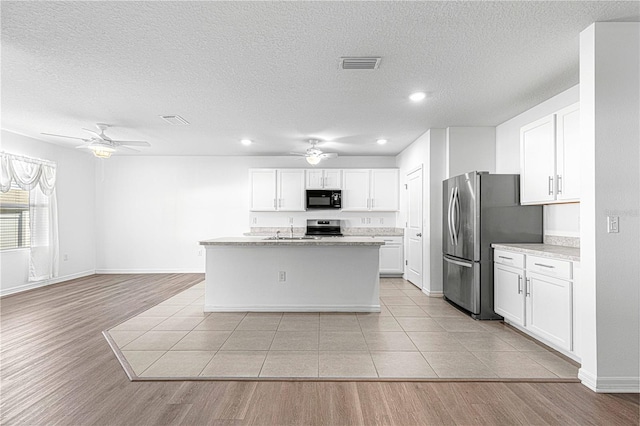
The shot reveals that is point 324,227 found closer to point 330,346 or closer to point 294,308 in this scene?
point 294,308

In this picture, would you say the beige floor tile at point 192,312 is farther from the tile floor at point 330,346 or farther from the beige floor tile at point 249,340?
the beige floor tile at point 249,340

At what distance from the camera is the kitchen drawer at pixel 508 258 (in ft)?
12.1

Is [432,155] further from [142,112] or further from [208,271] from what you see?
[142,112]


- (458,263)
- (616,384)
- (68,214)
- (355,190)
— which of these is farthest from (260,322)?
(68,214)

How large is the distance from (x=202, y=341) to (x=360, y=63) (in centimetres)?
299

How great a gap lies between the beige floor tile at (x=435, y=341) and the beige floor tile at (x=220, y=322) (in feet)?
6.40

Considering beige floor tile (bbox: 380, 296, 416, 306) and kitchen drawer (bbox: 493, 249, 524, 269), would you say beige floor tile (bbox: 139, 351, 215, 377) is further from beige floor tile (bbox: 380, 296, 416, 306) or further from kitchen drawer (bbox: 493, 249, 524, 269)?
kitchen drawer (bbox: 493, 249, 524, 269)

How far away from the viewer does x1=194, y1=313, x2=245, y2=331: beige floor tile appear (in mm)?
3953

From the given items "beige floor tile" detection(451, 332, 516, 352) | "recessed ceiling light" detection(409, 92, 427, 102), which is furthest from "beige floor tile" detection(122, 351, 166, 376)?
"recessed ceiling light" detection(409, 92, 427, 102)

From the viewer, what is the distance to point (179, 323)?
13.5ft

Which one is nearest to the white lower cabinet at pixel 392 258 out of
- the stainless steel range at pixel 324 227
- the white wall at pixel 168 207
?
the stainless steel range at pixel 324 227

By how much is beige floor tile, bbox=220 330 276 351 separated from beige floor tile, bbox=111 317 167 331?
1053 millimetres

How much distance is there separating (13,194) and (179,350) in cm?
469

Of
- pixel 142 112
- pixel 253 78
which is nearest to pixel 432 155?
pixel 253 78
